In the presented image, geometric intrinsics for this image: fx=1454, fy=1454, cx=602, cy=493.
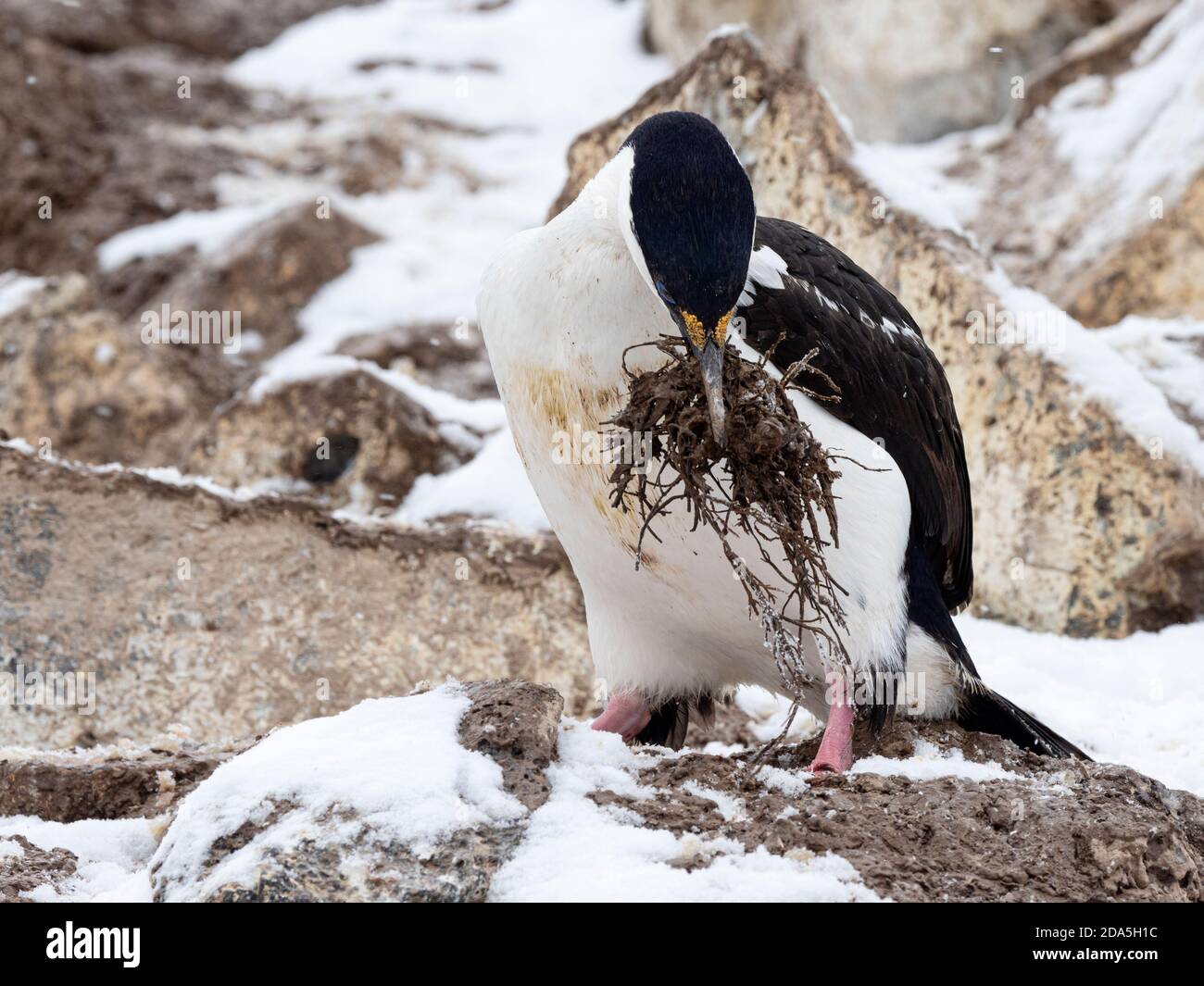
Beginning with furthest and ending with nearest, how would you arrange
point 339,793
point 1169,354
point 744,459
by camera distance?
point 1169,354, point 744,459, point 339,793

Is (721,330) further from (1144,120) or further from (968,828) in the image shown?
(1144,120)

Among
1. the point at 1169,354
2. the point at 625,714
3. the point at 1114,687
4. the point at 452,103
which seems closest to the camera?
the point at 625,714

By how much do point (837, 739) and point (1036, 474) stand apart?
309 cm

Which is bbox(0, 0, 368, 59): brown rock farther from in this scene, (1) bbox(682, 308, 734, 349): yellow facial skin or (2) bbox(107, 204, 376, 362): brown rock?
(1) bbox(682, 308, 734, 349): yellow facial skin

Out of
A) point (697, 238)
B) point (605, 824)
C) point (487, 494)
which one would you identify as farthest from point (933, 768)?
point (487, 494)

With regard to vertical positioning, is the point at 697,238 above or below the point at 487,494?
above

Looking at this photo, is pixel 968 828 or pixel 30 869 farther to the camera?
pixel 30 869

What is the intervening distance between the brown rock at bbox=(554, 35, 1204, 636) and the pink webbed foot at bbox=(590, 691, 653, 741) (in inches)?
107

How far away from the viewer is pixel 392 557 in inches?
259

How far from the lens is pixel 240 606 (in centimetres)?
632

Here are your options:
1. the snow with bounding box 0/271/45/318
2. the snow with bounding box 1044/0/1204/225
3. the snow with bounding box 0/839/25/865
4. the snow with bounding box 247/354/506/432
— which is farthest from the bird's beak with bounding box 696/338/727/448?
the snow with bounding box 0/271/45/318

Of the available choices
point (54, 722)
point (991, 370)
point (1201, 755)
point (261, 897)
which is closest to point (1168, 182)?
point (991, 370)

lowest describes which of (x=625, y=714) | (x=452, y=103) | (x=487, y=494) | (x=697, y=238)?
(x=625, y=714)
